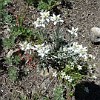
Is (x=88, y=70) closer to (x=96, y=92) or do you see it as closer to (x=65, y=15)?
(x=96, y=92)

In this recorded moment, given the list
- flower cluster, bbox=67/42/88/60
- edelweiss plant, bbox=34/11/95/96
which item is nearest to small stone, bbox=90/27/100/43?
edelweiss plant, bbox=34/11/95/96

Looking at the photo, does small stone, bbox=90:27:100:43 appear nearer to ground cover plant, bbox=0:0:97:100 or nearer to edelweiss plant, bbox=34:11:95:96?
ground cover plant, bbox=0:0:97:100

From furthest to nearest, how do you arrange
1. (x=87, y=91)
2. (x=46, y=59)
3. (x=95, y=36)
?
(x=95, y=36) → (x=87, y=91) → (x=46, y=59)

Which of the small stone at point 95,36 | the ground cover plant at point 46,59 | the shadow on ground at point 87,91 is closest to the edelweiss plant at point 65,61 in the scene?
the ground cover plant at point 46,59

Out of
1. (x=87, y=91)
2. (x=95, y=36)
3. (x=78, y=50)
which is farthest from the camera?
(x=95, y=36)

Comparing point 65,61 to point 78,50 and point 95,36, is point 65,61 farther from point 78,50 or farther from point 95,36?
point 95,36

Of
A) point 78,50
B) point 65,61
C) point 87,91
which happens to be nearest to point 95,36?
point 65,61

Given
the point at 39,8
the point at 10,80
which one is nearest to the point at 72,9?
the point at 39,8
